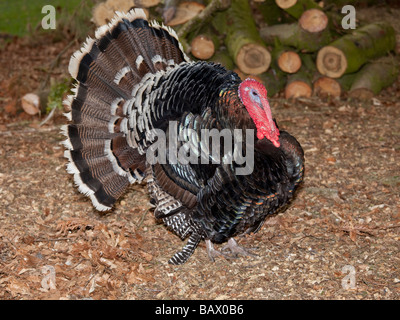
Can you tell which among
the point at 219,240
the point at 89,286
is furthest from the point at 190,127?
the point at 89,286

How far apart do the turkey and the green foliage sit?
9.77ft

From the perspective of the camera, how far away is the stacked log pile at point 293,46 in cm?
743

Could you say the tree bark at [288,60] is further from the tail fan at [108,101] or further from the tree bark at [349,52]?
the tail fan at [108,101]

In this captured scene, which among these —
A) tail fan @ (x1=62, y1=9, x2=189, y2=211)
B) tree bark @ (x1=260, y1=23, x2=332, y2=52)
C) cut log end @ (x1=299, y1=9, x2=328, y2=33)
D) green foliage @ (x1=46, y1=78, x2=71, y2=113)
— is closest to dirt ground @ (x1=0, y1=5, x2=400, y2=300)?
tail fan @ (x1=62, y1=9, x2=189, y2=211)

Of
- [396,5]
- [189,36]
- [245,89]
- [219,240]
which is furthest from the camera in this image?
[396,5]

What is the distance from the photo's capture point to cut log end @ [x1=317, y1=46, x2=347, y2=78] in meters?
7.58

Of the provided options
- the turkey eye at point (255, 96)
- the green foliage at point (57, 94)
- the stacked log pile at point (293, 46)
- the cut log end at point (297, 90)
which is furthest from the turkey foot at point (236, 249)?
the green foliage at point (57, 94)

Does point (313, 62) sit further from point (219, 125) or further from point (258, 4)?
point (219, 125)

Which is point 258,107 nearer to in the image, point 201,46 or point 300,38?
point 201,46

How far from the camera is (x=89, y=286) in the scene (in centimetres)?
413

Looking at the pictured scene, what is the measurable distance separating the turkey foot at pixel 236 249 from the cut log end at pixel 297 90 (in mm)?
3715

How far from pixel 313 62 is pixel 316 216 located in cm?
356

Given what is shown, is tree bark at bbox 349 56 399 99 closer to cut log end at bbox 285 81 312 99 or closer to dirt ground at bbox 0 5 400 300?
cut log end at bbox 285 81 312 99

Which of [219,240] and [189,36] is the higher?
[189,36]
